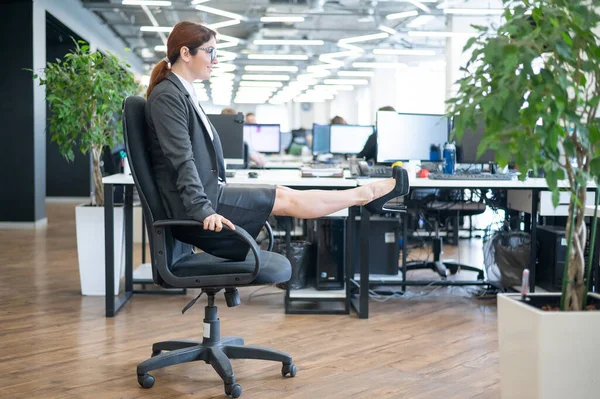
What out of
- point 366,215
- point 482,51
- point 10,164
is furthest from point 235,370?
point 10,164

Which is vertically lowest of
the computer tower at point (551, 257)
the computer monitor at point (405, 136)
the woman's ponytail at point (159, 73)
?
the computer tower at point (551, 257)

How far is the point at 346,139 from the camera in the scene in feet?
26.0

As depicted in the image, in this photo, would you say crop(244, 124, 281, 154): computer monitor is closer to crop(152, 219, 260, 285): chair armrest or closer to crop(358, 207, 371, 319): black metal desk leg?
crop(358, 207, 371, 319): black metal desk leg

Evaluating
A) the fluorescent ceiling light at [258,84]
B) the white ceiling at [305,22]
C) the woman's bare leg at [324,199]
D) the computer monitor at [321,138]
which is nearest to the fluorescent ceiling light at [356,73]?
the white ceiling at [305,22]

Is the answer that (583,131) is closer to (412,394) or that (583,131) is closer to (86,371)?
(412,394)

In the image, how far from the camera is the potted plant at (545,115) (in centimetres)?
180

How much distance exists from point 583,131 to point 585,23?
0.28 m

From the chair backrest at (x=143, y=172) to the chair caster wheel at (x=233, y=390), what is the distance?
1.53 feet

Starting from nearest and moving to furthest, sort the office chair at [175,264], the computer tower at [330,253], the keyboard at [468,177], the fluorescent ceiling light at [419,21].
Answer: the office chair at [175,264] → the keyboard at [468,177] → the computer tower at [330,253] → the fluorescent ceiling light at [419,21]

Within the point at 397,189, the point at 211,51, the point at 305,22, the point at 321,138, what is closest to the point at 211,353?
the point at 397,189

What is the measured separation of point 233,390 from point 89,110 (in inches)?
98.4

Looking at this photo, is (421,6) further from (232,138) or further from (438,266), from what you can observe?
(438,266)

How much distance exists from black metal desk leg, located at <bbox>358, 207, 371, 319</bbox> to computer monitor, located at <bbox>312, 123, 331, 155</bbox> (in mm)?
4677

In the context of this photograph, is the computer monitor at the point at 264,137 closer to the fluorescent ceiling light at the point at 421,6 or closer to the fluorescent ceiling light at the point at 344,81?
the fluorescent ceiling light at the point at 421,6
